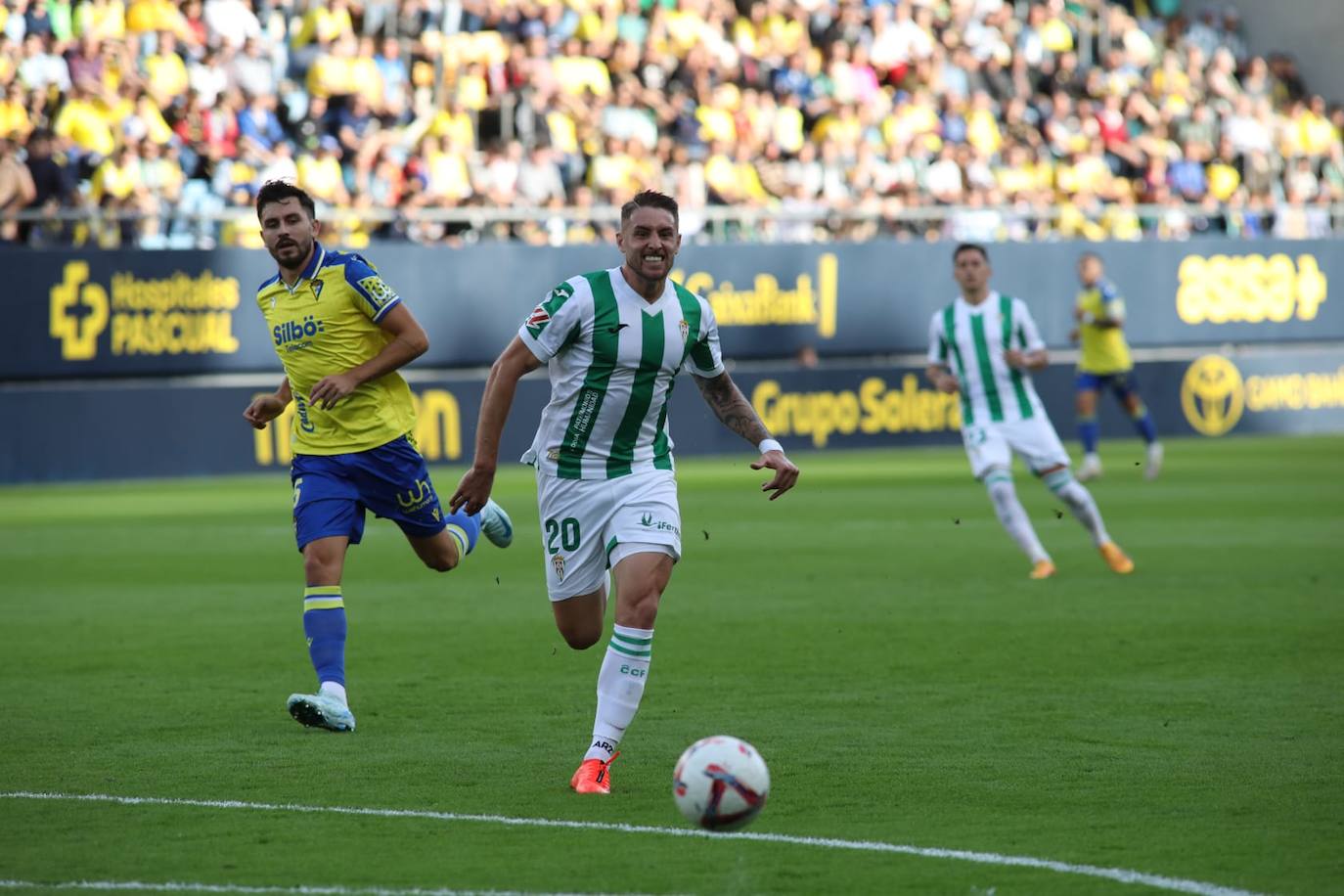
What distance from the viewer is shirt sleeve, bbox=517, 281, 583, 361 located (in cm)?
711

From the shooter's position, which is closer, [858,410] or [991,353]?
[991,353]

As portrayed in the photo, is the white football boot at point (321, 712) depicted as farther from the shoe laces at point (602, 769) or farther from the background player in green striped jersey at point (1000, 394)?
the background player in green striped jersey at point (1000, 394)

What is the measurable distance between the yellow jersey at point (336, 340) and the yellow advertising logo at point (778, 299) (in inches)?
726

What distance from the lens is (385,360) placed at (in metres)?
8.52

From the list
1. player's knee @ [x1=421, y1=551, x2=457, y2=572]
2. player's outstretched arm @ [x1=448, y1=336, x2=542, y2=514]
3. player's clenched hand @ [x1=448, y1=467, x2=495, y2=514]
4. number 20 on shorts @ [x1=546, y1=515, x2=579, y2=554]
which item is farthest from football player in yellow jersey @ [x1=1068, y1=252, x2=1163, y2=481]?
player's clenched hand @ [x1=448, y1=467, x2=495, y2=514]

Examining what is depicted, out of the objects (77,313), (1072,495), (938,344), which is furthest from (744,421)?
(77,313)

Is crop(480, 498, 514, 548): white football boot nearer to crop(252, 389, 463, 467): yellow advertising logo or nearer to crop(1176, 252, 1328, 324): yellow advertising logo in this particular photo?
crop(252, 389, 463, 467): yellow advertising logo

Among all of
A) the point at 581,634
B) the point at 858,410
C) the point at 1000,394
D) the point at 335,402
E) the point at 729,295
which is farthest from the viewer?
the point at 858,410

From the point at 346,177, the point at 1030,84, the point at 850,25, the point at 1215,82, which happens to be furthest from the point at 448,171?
the point at 1215,82

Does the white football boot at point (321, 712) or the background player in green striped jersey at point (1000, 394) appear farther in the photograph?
the background player in green striped jersey at point (1000, 394)

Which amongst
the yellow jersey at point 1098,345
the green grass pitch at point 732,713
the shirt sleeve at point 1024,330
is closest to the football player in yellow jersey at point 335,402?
the green grass pitch at point 732,713

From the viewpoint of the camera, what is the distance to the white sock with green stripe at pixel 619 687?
698 cm

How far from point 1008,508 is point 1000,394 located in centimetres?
75

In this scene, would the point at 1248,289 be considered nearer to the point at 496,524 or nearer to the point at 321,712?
Answer: the point at 496,524
